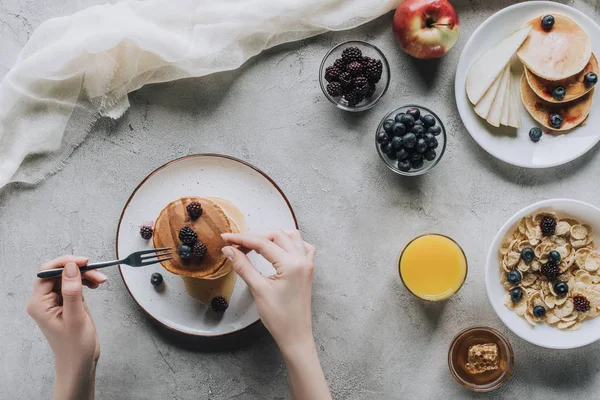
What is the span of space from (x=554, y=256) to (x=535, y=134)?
1.31 ft

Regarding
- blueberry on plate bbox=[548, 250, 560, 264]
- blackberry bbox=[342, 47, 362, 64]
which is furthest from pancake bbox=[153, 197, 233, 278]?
blueberry on plate bbox=[548, 250, 560, 264]

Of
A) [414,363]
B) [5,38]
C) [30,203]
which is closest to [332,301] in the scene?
[414,363]

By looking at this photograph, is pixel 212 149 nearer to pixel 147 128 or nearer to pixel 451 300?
pixel 147 128

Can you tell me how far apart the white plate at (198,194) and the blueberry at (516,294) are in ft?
2.40

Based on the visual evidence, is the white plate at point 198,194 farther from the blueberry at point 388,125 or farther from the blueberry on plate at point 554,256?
the blueberry on plate at point 554,256

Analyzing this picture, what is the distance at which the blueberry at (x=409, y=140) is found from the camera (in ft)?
5.96

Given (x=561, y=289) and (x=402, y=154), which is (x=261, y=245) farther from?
(x=561, y=289)

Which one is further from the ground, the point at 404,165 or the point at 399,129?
the point at 399,129

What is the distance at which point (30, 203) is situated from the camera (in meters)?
2.01

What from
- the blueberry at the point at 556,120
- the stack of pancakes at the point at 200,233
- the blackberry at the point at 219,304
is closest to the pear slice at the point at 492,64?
the blueberry at the point at 556,120

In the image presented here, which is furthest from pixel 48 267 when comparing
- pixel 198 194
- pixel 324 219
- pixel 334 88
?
pixel 334 88

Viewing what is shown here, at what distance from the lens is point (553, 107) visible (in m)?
1.95

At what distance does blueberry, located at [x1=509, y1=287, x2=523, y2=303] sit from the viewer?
6.17 ft

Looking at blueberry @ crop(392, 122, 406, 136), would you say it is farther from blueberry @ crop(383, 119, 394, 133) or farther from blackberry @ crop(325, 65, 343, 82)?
blackberry @ crop(325, 65, 343, 82)
